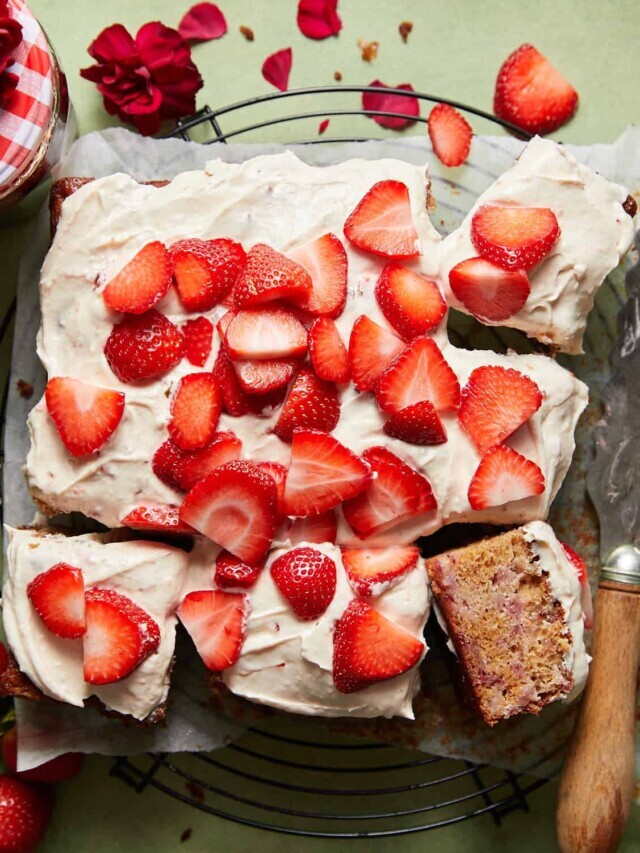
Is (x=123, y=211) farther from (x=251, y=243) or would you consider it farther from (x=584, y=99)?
(x=584, y=99)

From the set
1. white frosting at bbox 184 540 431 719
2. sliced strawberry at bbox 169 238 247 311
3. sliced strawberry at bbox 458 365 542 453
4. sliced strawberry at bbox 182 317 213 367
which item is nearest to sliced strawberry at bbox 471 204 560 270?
sliced strawberry at bbox 458 365 542 453

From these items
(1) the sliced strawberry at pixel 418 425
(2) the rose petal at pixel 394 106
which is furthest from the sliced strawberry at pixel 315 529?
(2) the rose petal at pixel 394 106

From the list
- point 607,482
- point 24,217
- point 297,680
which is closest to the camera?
point 297,680

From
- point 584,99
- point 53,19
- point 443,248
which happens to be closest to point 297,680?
point 443,248

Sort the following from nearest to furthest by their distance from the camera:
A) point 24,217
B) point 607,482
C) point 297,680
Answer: point 297,680 < point 607,482 < point 24,217

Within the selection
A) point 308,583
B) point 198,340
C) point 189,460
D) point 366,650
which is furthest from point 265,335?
point 366,650

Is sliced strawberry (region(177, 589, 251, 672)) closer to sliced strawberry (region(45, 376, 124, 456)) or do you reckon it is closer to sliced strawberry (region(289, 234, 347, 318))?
sliced strawberry (region(45, 376, 124, 456))
